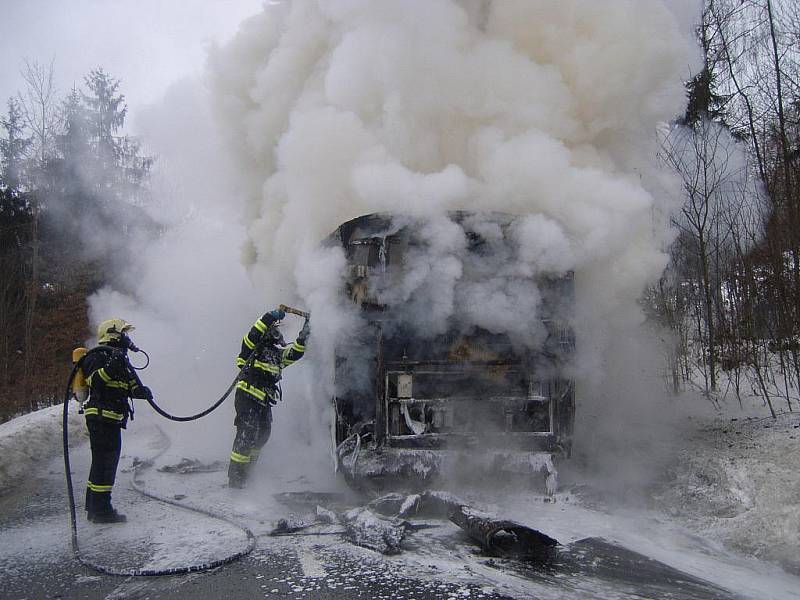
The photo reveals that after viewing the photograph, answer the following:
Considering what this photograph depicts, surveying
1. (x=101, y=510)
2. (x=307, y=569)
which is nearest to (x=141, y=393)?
(x=101, y=510)

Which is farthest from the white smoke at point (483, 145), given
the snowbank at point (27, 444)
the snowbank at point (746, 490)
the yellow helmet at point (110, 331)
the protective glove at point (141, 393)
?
the snowbank at point (27, 444)

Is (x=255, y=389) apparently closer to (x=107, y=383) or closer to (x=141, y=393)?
(x=141, y=393)

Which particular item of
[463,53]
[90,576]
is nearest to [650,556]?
[90,576]

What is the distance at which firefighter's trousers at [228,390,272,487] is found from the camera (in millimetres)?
6133

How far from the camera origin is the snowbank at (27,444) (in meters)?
6.59

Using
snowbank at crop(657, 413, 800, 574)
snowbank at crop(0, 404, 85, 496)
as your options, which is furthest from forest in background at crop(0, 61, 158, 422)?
snowbank at crop(657, 413, 800, 574)

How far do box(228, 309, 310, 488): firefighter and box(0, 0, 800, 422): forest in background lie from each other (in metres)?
5.11

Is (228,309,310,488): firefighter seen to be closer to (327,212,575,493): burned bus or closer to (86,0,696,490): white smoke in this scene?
(86,0,696,490): white smoke

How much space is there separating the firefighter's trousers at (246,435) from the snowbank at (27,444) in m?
2.19

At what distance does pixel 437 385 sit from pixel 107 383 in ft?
9.12

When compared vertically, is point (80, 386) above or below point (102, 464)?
above

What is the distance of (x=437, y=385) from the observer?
535cm

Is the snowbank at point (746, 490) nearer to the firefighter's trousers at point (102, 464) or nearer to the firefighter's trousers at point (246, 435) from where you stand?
the firefighter's trousers at point (246, 435)

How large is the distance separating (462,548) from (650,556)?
1205mm
